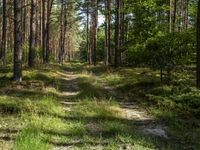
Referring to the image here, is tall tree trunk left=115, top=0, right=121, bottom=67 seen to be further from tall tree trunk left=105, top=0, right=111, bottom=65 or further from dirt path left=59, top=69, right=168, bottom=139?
dirt path left=59, top=69, right=168, bottom=139

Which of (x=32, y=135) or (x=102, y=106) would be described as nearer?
(x=32, y=135)

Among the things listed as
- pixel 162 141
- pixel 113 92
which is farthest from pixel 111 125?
pixel 113 92

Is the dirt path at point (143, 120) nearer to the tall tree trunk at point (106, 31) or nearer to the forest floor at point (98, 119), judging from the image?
the forest floor at point (98, 119)

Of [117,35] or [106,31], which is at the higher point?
[106,31]

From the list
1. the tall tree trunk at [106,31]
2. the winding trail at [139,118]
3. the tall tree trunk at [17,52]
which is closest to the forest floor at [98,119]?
the winding trail at [139,118]

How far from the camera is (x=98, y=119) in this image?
1147 cm

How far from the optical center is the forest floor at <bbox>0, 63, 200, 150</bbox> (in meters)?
8.72

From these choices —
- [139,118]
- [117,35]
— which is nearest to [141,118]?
[139,118]

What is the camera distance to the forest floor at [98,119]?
8.72 m

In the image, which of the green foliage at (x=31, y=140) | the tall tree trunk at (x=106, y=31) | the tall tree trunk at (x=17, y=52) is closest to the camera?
the green foliage at (x=31, y=140)

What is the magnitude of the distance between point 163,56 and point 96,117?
8335mm

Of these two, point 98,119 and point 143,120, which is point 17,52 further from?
point 143,120

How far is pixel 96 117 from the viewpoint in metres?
11.7

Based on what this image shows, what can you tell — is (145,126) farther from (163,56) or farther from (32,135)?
(163,56)
